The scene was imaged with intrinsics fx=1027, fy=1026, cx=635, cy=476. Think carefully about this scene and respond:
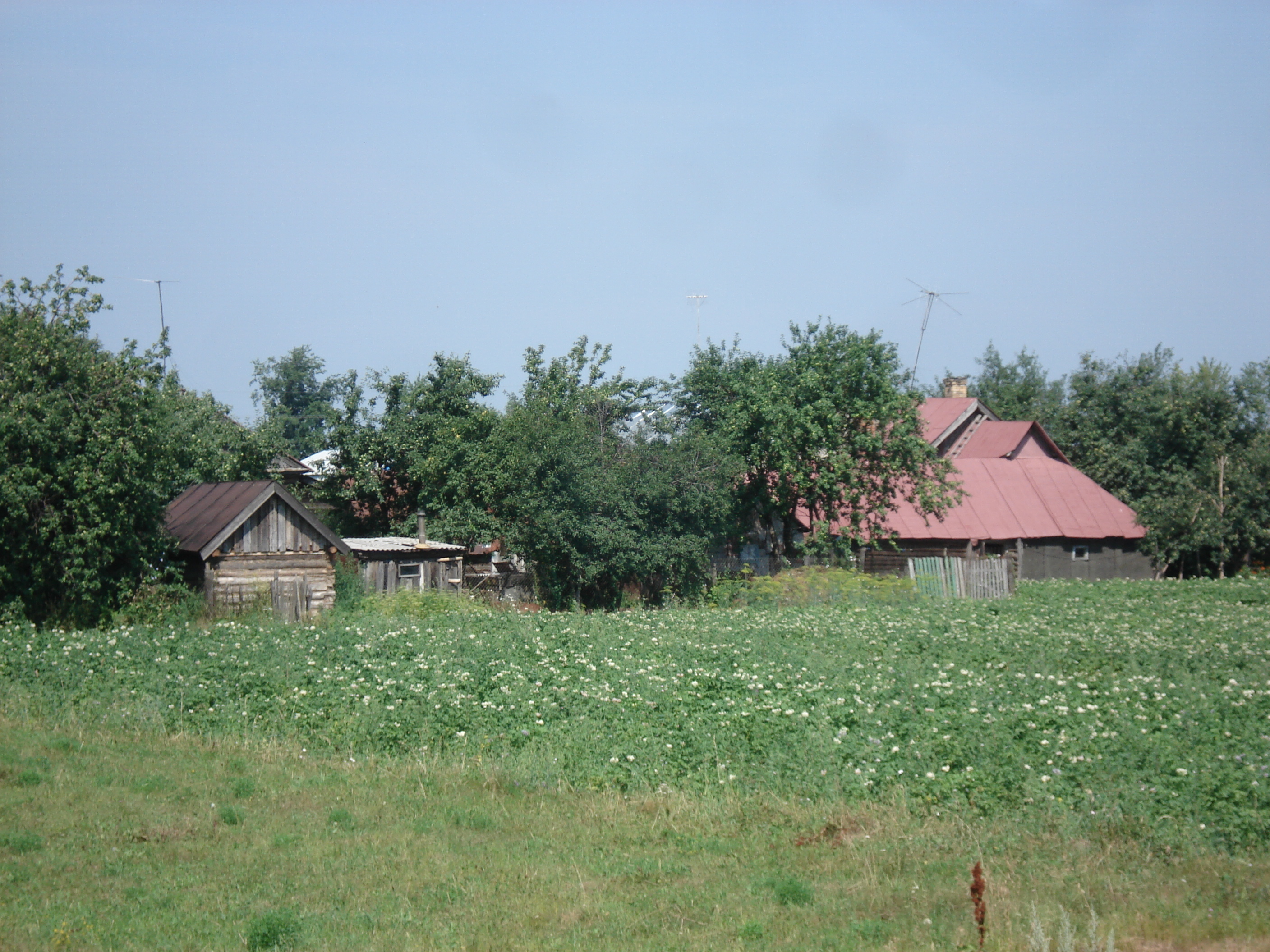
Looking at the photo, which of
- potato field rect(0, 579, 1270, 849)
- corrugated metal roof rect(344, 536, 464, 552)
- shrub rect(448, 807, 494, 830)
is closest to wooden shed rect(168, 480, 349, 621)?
corrugated metal roof rect(344, 536, 464, 552)

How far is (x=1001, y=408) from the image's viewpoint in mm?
64625

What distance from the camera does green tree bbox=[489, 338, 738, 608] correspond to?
28438 mm

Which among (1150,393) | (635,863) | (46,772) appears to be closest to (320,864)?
(635,863)

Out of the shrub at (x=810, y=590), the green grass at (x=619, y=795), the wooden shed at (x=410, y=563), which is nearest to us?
the green grass at (x=619, y=795)

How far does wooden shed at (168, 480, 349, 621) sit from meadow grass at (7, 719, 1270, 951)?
47.0 ft

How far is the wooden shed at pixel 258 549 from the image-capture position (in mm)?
24188

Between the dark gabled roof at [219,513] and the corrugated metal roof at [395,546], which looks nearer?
the dark gabled roof at [219,513]

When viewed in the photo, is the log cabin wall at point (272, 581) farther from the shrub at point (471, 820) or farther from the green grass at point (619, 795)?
the shrub at point (471, 820)

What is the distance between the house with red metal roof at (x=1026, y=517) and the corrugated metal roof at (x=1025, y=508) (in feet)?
0.13

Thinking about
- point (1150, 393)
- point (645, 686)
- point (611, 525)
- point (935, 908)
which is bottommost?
point (935, 908)

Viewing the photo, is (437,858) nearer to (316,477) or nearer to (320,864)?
(320,864)

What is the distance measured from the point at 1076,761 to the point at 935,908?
3.27 m

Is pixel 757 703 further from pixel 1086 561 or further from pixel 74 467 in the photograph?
pixel 1086 561

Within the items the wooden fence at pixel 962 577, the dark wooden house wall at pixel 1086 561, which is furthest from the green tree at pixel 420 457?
the dark wooden house wall at pixel 1086 561
